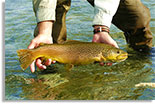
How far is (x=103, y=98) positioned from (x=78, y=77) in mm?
629

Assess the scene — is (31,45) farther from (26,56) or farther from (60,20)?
(60,20)

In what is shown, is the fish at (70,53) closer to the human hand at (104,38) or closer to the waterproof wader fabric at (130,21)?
the human hand at (104,38)

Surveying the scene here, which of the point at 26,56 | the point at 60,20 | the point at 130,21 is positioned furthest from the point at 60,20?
the point at 26,56

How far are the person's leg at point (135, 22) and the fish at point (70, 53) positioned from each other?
48.5 inches

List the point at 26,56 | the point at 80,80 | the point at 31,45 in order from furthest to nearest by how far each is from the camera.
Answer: the point at 80,80
the point at 31,45
the point at 26,56

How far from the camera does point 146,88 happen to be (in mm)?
3092

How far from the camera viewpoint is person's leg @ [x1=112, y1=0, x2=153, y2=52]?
4.16m

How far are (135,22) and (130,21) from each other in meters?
0.07

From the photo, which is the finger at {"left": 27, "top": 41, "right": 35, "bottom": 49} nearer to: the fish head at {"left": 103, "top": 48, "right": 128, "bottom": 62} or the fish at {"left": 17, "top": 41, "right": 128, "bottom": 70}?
the fish at {"left": 17, "top": 41, "right": 128, "bottom": 70}

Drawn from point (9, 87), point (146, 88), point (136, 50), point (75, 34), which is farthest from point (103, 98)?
point (75, 34)

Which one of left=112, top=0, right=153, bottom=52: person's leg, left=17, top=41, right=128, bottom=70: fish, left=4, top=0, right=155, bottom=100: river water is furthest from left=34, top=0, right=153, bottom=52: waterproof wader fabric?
left=17, top=41, right=128, bottom=70: fish

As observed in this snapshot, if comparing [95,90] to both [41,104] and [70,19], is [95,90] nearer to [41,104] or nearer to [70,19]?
[41,104]

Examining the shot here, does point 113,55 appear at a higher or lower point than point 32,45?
lower

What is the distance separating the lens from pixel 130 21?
426 centimetres
